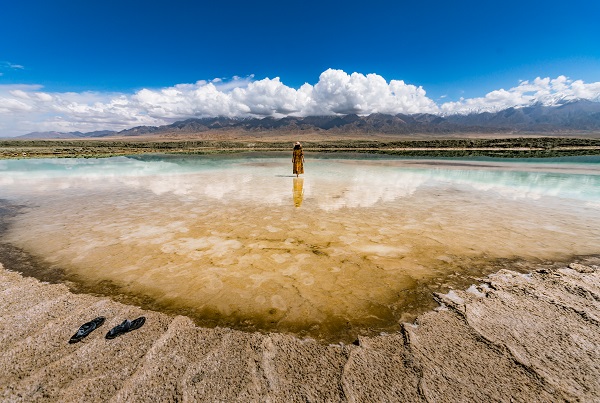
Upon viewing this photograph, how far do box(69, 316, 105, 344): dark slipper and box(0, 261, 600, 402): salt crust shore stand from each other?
0.07m

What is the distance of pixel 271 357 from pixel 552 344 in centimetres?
306

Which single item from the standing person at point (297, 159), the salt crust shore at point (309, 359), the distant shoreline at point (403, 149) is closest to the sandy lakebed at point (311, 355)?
the salt crust shore at point (309, 359)

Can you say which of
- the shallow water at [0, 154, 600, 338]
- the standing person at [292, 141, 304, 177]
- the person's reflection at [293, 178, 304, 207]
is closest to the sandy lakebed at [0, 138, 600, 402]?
the shallow water at [0, 154, 600, 338]

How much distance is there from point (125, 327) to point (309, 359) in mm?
Answer: 2180

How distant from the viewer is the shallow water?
12.9 ft

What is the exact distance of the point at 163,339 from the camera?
3.19 metres

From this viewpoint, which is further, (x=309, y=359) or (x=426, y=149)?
(x=426, y=149)

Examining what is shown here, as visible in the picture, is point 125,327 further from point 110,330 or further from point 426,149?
point 426,149

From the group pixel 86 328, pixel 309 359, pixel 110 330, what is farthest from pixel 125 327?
pixel 309 359

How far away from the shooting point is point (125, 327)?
3.30 metres

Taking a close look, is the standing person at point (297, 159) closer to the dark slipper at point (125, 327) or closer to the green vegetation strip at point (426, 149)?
the dark slipper at point (125, 327)

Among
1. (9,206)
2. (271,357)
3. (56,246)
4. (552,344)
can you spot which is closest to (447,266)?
(552,344)

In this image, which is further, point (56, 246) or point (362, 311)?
point (56, 246)

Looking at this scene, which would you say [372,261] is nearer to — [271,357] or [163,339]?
[271,357]
